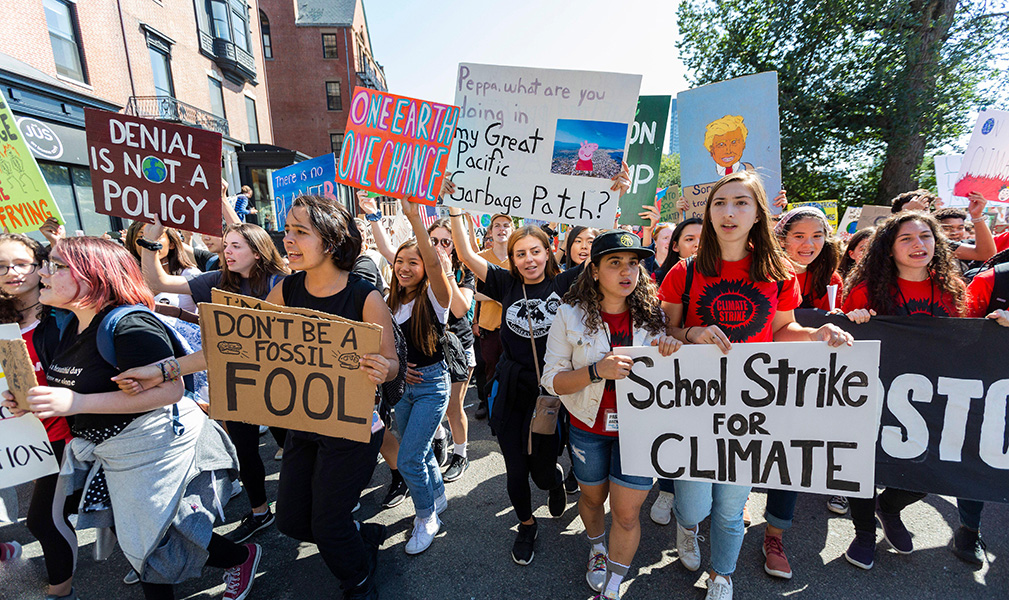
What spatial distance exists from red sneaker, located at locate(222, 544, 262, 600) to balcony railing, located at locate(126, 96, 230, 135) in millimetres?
14717

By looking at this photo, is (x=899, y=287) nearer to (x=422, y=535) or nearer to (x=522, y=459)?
(x=522, y=459)

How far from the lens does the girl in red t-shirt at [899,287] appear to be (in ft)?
8.16

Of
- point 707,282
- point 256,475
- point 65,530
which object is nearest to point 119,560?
point 65,530

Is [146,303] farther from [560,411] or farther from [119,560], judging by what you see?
[560,411]

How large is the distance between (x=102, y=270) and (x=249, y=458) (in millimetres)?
1561

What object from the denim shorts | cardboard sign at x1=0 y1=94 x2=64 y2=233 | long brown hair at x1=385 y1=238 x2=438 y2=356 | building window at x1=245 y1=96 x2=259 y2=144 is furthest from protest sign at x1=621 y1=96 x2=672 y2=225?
building window at x1=245 y1=96 x2=259 y2=144

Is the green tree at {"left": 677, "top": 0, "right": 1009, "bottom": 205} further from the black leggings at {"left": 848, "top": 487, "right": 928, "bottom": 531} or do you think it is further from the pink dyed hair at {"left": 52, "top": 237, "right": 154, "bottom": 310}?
the pink dyed hair at {"left": 52, "top": 237, "right": 154, "bottom": 310}

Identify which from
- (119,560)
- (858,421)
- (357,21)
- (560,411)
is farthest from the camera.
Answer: (357,21)

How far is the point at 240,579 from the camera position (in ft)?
8.29

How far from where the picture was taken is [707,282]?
2279 millimetres

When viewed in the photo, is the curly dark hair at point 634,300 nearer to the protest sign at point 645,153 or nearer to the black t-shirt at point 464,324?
the black t-shirt at point 464,324

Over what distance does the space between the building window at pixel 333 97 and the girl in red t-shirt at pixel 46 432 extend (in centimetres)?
3798

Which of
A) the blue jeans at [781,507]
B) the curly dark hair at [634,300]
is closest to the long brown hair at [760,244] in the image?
the curly dark hair at [634,300]

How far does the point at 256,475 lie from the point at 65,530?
0.95 meters
